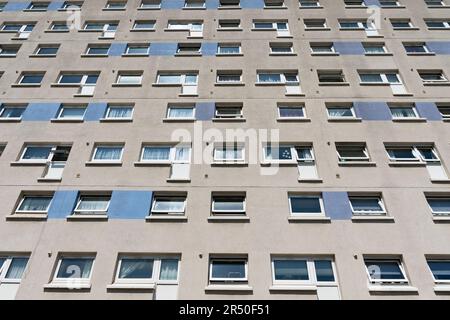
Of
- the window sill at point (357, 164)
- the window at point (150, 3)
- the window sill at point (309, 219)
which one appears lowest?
the window sill at point (309, 219)

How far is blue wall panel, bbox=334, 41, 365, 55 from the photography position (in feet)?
73.3

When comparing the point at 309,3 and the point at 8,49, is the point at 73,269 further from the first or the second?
the point at 309,3

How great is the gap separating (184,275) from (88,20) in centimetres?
1929

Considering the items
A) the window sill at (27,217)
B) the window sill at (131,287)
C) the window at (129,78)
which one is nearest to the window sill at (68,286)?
the window sill at (131,287)

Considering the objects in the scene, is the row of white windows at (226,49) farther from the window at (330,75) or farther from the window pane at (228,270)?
the window pane at (228,270)

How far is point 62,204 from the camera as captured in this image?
15406 mm

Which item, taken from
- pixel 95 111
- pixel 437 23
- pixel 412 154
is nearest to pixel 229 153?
pixel 95 111

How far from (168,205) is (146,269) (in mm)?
2809

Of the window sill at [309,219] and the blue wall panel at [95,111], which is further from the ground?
the blue wall panel at [95,111]

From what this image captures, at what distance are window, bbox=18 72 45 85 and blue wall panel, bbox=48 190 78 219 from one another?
8814mm

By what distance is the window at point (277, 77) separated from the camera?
20978mm

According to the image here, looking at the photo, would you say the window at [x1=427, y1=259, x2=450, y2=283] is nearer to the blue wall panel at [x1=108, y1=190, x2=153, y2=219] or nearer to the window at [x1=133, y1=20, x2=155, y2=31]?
the blue wall panel at [x1=108, y1=190, x2=153, y2=219]

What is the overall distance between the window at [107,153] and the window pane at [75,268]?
4.62m
